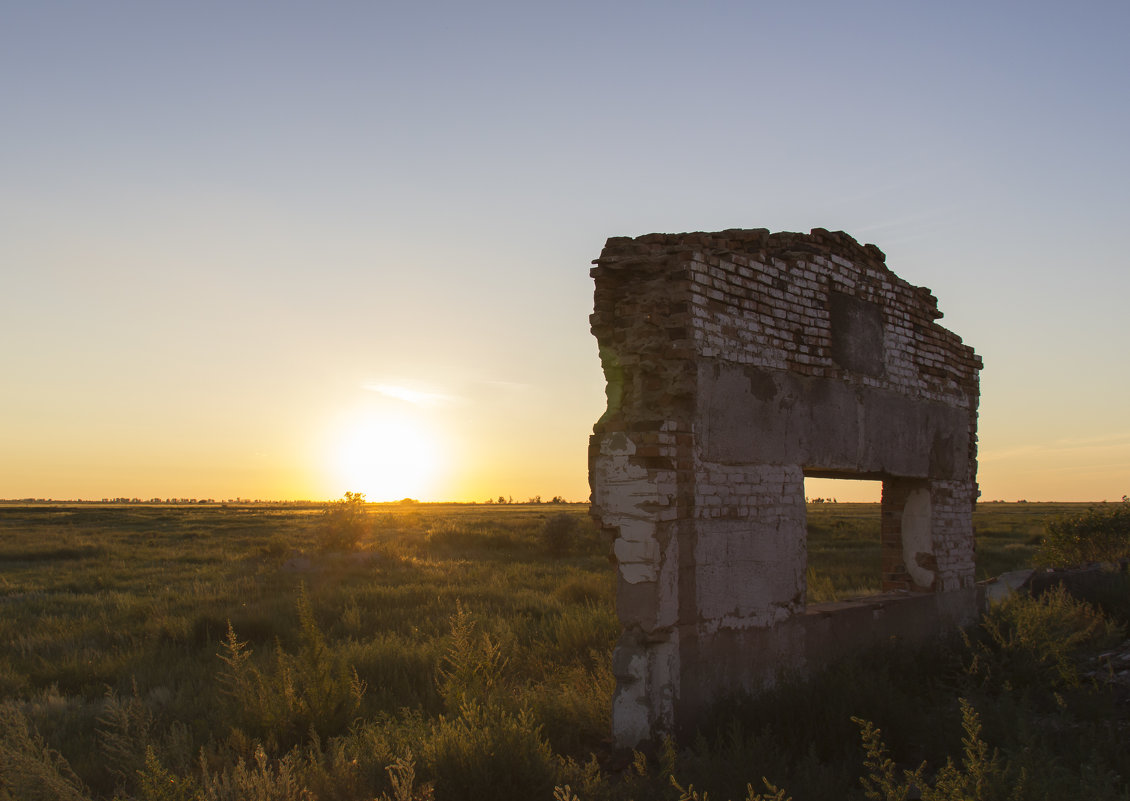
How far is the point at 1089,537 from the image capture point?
51.1ft

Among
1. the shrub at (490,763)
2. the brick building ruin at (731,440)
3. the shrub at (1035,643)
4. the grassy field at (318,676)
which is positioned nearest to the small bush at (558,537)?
the grassy field at (318,676)

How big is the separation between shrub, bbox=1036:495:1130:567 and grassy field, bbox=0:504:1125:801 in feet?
4.75

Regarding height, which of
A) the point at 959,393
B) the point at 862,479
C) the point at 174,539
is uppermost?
the point at 959,393

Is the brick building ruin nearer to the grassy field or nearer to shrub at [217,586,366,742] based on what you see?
the grassy field

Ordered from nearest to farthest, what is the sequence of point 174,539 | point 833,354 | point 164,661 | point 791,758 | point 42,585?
point 791,758 → point 833,354 → point 164,661 → point 42,585 → point 174,539

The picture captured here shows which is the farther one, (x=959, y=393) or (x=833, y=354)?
(x=959, y=393)

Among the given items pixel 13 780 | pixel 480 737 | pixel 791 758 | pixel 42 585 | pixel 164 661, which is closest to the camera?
pixel 13 780

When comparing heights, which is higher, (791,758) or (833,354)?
(833,354)

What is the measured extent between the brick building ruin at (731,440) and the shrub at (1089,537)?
9676 millimetres

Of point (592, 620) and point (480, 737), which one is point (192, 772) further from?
point (592, 620)

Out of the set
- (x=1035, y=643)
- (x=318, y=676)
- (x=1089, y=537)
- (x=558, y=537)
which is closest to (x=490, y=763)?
(x=318, y=676)

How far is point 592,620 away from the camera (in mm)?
9219

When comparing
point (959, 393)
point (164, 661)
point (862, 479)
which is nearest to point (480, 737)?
point (862, 479)

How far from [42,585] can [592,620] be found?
12560 mm
